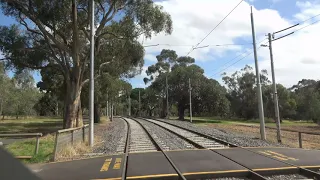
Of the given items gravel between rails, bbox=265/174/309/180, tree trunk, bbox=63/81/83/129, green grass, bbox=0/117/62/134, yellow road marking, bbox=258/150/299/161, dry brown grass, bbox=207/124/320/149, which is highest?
tree trunk, bbox=63/81/83/129

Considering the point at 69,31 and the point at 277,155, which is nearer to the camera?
the point at 277,155

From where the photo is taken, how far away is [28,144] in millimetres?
17922

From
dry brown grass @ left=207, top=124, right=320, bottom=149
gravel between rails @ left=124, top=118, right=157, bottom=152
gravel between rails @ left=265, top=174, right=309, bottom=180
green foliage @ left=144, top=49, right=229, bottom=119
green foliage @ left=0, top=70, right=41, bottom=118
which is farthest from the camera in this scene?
green foliage @ left=0, top=70, right=41, bottom=118

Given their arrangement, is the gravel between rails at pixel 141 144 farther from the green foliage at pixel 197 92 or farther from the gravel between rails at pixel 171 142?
the green foliage at pixel 197 92

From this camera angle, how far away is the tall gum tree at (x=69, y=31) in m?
23.4

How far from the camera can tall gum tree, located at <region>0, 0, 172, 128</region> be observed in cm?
2344

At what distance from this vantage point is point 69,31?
88.4 ft

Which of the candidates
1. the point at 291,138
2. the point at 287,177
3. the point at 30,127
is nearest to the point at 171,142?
the point at 287,177

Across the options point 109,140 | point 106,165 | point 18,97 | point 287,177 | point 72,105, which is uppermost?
point 18,97

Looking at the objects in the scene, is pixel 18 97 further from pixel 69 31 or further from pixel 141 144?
pixel 141 144

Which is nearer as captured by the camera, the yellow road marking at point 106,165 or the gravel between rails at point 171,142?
the yellow road marking at point 106,165

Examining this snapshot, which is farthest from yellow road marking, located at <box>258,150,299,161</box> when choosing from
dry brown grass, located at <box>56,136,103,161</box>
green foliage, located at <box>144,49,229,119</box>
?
green foliage, located at <box>144,49,229,119</box>

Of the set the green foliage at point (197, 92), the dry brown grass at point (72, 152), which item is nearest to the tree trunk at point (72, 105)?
the dry brown grass at point (72, 152)

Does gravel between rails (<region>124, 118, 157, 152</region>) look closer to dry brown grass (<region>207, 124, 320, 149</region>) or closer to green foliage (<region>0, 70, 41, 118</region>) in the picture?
dry brown grass (<region>207, 124, 320, 149</region>)
